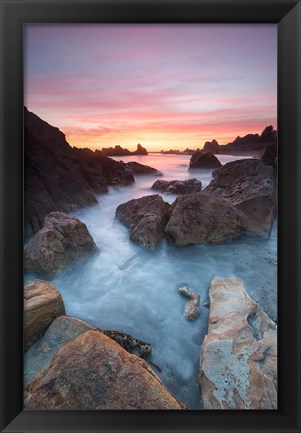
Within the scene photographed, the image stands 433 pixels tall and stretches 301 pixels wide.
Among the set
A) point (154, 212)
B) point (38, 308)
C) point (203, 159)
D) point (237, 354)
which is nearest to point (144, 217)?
point (154, 212)

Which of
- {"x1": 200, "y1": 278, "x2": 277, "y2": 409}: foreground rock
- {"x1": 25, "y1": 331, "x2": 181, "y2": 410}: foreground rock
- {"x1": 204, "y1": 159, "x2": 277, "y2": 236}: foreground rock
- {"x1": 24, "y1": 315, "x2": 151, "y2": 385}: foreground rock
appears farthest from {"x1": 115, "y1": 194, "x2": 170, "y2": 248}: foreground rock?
{"x1": 25, "y1": 331, "x2": 181, "y2": 410}: foreground rock

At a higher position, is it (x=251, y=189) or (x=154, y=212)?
(x=251, y=189)

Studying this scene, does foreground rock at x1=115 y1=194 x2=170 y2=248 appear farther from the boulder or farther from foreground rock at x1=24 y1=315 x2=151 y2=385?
foreground rock at x1=24 y1=315 x2=151 y2=385

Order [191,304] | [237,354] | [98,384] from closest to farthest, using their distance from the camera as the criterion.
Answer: [98,384] < [237,354] < [191,304]

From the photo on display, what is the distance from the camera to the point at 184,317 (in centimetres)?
188

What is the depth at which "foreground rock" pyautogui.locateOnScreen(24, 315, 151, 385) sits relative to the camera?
1.77 meters

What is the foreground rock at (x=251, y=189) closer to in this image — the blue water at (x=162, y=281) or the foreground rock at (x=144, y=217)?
the blue water at (x=162, y=281)

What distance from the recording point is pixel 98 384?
161 cm

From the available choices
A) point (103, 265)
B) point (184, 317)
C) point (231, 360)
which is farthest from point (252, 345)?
point (103, 265)

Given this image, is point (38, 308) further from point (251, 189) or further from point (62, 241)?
point (251, 189)

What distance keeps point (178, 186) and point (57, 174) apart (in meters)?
0.93

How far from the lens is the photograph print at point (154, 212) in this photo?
1.74 metres

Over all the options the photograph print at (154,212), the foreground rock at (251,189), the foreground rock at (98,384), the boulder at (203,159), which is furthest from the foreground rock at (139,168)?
the foreground rock at (98,384)

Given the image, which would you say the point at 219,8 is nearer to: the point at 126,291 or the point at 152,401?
the point at 126,291
